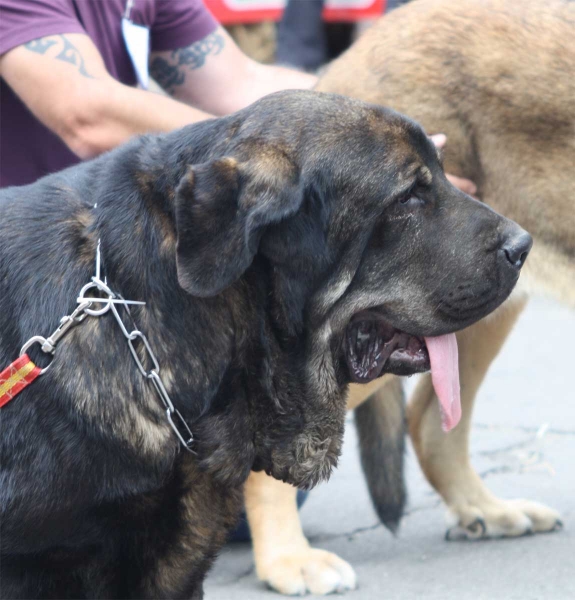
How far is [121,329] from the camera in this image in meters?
2.13

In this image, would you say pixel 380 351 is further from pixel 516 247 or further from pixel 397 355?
pixel 516 247

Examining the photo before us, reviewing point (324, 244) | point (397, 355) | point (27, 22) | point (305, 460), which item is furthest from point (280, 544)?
point (27, 22)

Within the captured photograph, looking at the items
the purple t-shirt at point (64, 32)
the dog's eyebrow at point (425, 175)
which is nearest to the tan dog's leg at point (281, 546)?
the dog's eyebrow at point (425, 175)

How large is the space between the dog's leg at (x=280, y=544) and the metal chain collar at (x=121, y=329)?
1056 mm

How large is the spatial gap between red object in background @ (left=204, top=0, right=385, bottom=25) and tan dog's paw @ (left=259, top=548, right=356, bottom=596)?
14.9 feet

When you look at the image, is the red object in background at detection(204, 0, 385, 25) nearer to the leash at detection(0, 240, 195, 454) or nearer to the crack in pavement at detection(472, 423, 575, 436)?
the crack in pavement at detection(472, 423, 575, 436)

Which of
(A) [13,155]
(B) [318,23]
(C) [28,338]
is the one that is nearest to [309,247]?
(C) [28,338]

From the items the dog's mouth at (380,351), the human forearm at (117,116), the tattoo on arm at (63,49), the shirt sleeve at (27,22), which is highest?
the shirt sleeve at (27,22)

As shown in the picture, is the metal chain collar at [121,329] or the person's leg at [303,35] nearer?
the metal chain collar at [121,329]

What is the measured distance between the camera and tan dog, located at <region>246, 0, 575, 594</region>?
10.2 ft

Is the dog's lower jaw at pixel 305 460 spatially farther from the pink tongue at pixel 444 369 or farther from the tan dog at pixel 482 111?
the tan dog at pixel 482 111

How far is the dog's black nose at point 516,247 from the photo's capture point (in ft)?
7.34

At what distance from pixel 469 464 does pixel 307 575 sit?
33.2 inches

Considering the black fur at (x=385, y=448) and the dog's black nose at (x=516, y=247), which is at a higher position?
the dog's black nose at (x=516, y=247)
